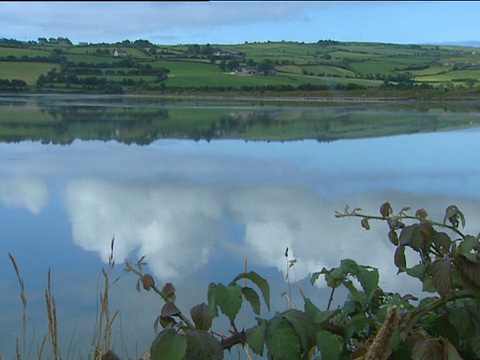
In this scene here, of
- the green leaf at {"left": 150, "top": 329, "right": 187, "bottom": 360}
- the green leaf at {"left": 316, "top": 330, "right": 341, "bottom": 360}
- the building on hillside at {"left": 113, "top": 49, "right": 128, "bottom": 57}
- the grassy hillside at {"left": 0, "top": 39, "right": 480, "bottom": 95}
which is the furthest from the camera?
the building on hillside at {"left": 113, "top": 49, "right": 128, "bottom": 57}

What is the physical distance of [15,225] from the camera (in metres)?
4.81

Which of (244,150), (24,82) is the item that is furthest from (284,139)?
(24,82)

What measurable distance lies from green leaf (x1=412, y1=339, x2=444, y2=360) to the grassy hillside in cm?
2464

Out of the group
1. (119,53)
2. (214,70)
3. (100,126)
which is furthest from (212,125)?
(119,53)

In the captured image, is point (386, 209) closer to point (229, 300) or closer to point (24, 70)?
point (229, 300)

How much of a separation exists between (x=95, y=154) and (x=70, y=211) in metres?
3.72

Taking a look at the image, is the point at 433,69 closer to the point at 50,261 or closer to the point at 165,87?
the point at 165,87

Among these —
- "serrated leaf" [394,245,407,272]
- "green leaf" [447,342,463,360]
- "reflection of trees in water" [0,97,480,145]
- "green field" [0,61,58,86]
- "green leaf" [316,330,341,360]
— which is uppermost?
"green field" [0,61,58,86]

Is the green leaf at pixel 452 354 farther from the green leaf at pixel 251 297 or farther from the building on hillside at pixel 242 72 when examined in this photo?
the building on hillside at pixel 242 72

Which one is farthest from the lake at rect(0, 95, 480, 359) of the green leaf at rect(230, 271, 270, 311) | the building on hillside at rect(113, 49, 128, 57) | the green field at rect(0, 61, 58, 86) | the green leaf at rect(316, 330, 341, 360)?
the building on hillside at rect(113, 49, 128, 57)

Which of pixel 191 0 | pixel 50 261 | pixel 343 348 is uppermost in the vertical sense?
pixel 191 0

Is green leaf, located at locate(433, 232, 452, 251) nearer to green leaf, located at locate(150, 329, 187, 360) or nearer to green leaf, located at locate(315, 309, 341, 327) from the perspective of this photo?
green leaf, located at locate(315, 309, 341, 327)

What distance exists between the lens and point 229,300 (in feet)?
4.13

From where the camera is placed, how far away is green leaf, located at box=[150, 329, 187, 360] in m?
1.16
